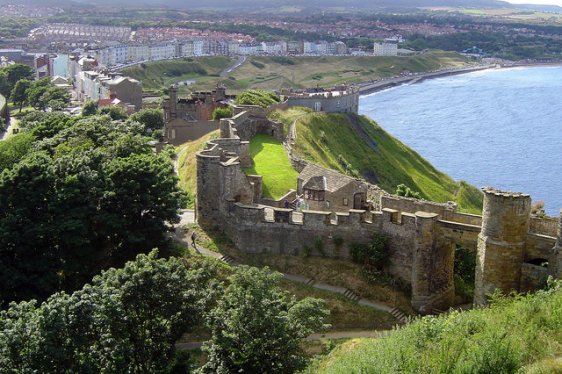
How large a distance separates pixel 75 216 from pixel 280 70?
146874 millimetres

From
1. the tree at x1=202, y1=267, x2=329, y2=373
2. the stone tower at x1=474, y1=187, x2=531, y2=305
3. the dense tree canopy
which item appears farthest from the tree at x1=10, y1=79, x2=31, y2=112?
the stone tower at x1=474, y1=187, x2=531, y2=305

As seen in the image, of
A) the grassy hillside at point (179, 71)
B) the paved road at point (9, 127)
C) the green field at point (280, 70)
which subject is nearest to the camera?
the paved road at point (9, 127)

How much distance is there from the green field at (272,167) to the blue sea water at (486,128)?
1220 inches

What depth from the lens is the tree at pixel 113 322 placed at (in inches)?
724

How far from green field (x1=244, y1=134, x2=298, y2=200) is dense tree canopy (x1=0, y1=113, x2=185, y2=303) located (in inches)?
295

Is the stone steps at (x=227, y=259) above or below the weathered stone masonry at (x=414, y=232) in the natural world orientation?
below

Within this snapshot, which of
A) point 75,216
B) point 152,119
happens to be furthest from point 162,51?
point 75,216

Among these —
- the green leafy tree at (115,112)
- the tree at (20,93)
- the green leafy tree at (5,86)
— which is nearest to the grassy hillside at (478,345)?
the green leafy tree at (115,112)

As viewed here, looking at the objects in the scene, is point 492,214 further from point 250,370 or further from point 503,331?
point 250,370

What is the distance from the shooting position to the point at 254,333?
1948 centimetres

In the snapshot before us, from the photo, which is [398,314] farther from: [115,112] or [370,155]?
[115,112]

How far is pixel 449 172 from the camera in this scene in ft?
258

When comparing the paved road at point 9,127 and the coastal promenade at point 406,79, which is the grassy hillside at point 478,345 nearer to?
the paved road at point 9,127

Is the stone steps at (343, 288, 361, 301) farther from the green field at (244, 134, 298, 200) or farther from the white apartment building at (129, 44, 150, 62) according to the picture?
the white apartment building at (129, 44, 150, 62)
